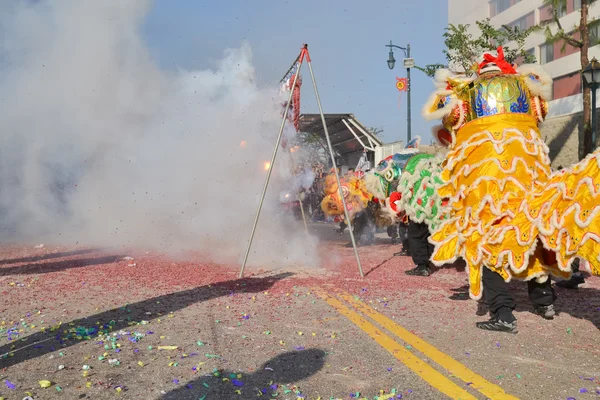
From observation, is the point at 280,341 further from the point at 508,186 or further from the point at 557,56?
the point at 557,56

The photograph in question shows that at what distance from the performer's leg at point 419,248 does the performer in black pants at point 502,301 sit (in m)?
2.67

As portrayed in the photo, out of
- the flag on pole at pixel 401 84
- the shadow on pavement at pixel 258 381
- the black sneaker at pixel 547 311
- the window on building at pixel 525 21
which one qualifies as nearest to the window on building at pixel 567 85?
the window on building at pixel 525 21

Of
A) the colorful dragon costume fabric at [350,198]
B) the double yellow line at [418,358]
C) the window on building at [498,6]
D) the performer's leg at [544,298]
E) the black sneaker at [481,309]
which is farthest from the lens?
the window on building at [498,6]

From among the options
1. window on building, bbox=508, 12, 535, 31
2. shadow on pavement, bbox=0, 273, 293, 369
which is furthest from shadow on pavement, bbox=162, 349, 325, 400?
window on building, bbox=508, 12, 535, 31

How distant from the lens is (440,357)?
3691 mm

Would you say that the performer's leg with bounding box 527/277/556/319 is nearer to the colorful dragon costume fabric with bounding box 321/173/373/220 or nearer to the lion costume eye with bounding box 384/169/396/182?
the lion costume eye with bounding box 384/169/396/182

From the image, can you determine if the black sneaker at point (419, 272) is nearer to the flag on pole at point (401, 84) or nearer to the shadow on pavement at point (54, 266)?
the shadow on pavement at point (54, 266)

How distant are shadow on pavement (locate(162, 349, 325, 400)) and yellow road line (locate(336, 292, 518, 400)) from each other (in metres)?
0.78

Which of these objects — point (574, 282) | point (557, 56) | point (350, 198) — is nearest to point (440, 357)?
point (574, 282)

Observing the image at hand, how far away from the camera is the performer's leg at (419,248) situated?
7496 mm

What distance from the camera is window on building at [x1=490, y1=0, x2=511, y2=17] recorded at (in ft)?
123

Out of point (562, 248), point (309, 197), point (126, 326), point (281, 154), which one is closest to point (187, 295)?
point (126, 326)

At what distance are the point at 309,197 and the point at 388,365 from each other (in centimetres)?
1611

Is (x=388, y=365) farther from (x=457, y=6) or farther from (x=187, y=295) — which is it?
(x=457, y=6)
